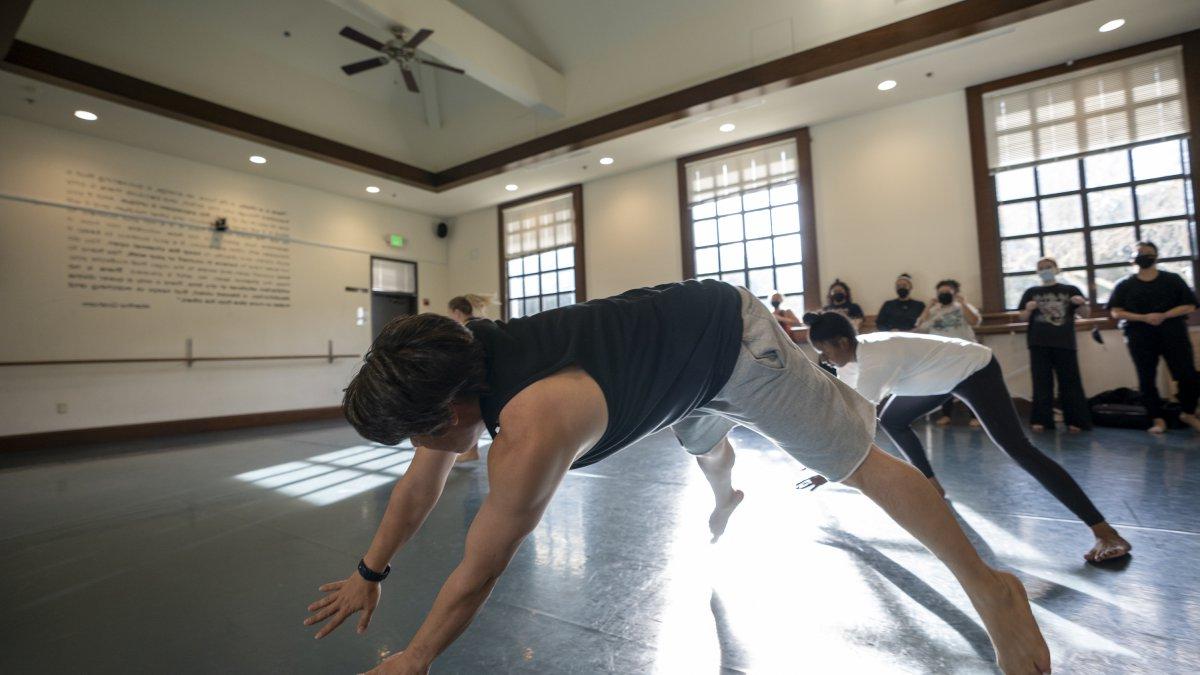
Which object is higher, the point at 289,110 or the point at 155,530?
the point at 289,110

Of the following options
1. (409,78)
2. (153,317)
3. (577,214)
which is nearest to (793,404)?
(409,78)

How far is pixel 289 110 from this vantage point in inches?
247

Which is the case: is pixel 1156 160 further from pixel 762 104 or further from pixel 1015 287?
pixel 762 104

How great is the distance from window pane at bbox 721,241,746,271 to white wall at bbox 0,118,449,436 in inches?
181

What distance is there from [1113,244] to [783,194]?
3.05 metres

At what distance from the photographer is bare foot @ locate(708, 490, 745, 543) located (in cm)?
176

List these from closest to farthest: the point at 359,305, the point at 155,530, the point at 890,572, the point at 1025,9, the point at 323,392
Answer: the point at 890,572
the point at 155,530
the point at 1025,9
the point at 323,392
the point at 359,305

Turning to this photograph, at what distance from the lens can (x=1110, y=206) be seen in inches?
186

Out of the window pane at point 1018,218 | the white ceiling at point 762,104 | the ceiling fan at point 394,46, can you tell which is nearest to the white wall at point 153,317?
the white ceiling at point 762,104

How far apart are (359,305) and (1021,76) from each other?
342 inches

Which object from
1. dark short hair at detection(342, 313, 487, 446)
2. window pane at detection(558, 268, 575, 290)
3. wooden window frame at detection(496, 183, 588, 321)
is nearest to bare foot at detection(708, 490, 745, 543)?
dark short hair at detection(342, 313, 487, 446)

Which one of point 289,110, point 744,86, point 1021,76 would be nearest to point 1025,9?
point 1021,76

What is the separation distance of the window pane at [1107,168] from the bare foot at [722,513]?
5457mm

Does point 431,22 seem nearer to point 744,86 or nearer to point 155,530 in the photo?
point 744,86
